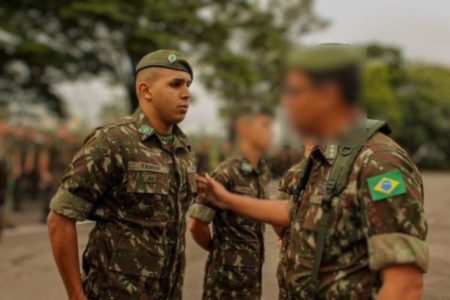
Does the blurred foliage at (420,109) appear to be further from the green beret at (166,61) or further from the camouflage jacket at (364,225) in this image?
the camouflage jacket at (364,225)

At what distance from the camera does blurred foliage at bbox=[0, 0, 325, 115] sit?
1655 centimetres

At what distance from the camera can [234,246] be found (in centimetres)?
357

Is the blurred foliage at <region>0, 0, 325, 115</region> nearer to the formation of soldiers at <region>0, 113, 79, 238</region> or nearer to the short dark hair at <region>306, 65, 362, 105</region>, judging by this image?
the formation of soldiers at <region>0, 113, 79, 238</region>

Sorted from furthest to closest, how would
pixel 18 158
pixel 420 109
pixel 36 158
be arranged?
pixel 420 109 → pixel 36 158 → pixel 18 158

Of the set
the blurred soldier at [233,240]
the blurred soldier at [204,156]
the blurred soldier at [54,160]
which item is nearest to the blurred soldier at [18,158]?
the blurred soldier at [54,160]

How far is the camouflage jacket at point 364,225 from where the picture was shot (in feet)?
4.97

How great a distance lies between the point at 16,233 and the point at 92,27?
9.75 metres

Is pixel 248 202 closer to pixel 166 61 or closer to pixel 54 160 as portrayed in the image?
pixel 166 61

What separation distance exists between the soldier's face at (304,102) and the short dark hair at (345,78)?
0.02 m

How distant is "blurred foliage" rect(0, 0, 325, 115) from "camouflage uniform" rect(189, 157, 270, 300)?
487 inches

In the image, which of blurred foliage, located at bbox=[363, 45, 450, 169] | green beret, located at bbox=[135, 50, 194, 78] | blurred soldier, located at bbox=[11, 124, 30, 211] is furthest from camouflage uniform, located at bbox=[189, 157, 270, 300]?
blurred foliage, located at bbox=[363, 45, 450, 169]

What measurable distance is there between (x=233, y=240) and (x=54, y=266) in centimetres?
322

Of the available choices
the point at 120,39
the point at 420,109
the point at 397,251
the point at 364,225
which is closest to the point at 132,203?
the point at 364,225

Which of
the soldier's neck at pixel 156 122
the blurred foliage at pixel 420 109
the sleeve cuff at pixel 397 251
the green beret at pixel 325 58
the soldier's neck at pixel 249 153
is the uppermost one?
the green beret at pixel 325 58
